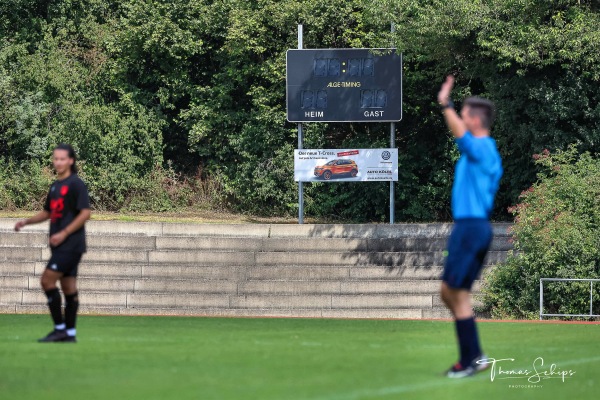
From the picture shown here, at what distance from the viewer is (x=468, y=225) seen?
7.82 metres

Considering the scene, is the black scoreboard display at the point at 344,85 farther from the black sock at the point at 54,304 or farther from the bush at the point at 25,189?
the black sock at the point at 54,304

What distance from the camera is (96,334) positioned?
1187 cm

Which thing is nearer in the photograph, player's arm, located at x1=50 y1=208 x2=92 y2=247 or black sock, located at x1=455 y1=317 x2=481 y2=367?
black sock, located at x1=455 y1=317 x2=481 y2=367

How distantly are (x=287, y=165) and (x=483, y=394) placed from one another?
26422mm

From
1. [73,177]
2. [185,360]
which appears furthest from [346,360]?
[73,177]

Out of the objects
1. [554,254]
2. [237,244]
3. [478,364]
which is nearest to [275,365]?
[478,364]

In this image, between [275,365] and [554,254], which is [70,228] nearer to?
[275,365]

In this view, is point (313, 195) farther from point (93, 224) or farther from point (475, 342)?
point (475, 342)

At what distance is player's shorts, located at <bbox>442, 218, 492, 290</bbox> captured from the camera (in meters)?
7.80

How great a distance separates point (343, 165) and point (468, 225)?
2276 cm

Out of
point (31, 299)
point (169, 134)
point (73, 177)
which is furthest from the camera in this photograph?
point (169, 134)

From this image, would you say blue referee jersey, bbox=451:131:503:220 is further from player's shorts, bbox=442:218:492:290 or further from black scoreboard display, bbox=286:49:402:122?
black scoreboard display, bbox=286:49:402:122

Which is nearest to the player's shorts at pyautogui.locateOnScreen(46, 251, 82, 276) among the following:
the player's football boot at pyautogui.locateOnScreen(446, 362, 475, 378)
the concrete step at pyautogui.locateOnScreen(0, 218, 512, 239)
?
the player's football boot at pyautogui.locateOnScreen(446, 362, 475, 378)

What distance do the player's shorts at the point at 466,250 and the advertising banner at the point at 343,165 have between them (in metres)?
22.3
